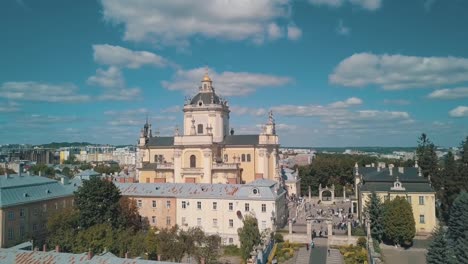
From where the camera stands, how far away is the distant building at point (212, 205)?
163 ft

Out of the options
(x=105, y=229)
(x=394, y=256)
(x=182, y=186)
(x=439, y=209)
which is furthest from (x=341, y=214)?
(x=105, y=229)

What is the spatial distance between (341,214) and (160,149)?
105ft

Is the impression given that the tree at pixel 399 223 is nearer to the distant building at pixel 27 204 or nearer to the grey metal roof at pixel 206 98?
the grey metal roof at pixel 206 98

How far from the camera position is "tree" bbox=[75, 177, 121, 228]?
43.9 meters

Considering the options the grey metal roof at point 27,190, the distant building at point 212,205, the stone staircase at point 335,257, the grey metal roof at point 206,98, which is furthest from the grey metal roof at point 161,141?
the stone staircase at point 335,257

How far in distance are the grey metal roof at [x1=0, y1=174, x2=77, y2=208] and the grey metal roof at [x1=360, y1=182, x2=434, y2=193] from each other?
3825 cm

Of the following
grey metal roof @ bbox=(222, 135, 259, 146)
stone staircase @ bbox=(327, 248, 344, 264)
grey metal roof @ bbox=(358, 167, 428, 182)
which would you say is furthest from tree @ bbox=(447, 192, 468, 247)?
grey metal roof @ bbox=(222, 135, 259, 146)

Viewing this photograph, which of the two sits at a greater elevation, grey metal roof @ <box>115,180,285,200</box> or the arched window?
the arched window

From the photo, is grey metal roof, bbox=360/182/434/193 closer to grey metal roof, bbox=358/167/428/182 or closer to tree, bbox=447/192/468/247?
grey metal roof, bbox=358/167/428/182

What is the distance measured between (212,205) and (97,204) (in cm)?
1359

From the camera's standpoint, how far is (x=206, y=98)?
70.4 metres

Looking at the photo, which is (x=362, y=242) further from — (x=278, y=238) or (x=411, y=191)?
(x=411, y=191)

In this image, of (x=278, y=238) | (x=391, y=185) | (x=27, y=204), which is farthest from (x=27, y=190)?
(x=391, y=185)

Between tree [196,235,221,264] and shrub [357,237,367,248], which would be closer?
tree [196,235,221,264]
